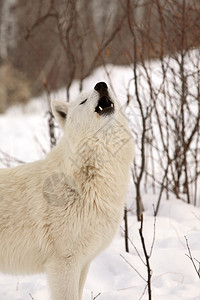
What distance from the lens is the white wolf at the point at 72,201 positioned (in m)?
2.31

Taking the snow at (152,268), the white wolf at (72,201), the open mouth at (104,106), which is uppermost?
the open mouth at (104,106)

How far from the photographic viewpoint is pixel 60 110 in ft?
8.89

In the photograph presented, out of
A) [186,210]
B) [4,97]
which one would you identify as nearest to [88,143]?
[186,210]

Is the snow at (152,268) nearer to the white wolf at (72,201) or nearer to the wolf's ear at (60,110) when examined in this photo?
the white wolf at (72,201)

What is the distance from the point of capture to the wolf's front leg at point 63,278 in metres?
2.29

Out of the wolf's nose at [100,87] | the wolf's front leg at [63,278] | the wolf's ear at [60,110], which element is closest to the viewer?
the wolf's front leg at [63,278]

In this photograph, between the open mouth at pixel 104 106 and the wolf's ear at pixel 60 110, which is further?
A: the wolf's ear at pixel 60 110

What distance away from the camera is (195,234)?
362cm

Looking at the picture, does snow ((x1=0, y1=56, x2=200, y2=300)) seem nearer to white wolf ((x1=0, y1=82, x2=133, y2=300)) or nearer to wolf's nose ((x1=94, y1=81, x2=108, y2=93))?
white wolf ((x1=0, y1=82, x2=133, y2=300))

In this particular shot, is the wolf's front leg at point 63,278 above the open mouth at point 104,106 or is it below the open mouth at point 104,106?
below

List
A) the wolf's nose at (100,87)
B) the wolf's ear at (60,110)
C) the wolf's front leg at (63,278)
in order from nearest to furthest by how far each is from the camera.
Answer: the wolf's front leg at (63,278) → the wolf's nose at (100,87) → the wolf's ear at (60,110)

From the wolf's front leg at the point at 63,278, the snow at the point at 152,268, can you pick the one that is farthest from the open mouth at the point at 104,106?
the snow at the point at 152,268

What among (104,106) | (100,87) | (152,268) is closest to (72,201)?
(104,106)

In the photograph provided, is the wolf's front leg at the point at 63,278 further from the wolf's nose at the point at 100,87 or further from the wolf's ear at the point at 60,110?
the wolf's nose at the point at 100,87
